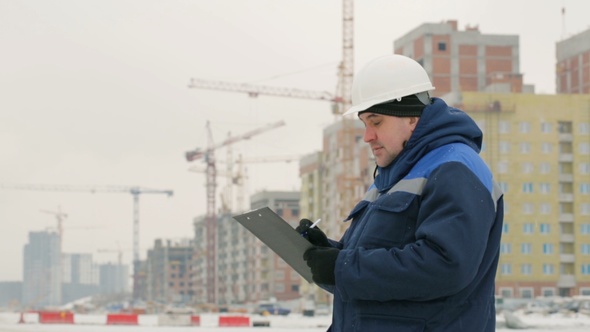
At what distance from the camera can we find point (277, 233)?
12.2ft

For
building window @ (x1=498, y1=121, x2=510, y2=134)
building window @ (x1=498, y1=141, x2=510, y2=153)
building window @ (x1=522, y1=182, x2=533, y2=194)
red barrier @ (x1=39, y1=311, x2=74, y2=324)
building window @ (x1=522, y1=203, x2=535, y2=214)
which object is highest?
building window @ (x1=498, y1=121, x2=510, y2=134)

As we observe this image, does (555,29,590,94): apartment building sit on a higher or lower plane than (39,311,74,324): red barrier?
higher

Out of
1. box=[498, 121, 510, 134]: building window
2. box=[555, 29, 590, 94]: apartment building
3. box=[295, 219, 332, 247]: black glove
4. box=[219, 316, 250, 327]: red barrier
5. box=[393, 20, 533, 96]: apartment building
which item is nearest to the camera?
box=[295, 219, 332, 247]: black glove

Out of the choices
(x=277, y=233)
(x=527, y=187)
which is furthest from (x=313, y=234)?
(x=527, y=187)

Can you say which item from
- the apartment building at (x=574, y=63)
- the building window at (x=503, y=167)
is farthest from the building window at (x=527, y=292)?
the apartment building at (x=574, y=63)

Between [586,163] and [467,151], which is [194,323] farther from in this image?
[586,163]

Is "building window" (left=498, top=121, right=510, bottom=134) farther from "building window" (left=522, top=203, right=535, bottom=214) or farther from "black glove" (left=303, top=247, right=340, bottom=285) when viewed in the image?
"black glove" (left=303, top=247, right=340, bottom=285)

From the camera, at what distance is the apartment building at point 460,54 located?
12381 centimetres

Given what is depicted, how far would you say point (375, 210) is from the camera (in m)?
3.50

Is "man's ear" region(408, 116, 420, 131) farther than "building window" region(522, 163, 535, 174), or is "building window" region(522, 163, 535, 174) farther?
"building window" region(522, 163, 535, 174)

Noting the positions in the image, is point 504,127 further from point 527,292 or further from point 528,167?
point 527,292

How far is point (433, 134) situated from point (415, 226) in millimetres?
300

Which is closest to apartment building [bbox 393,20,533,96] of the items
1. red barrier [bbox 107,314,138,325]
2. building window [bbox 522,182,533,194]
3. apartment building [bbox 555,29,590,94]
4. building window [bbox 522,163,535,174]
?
apartment building [bbox 555,29,590,94]

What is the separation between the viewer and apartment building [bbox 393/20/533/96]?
12381 cm
